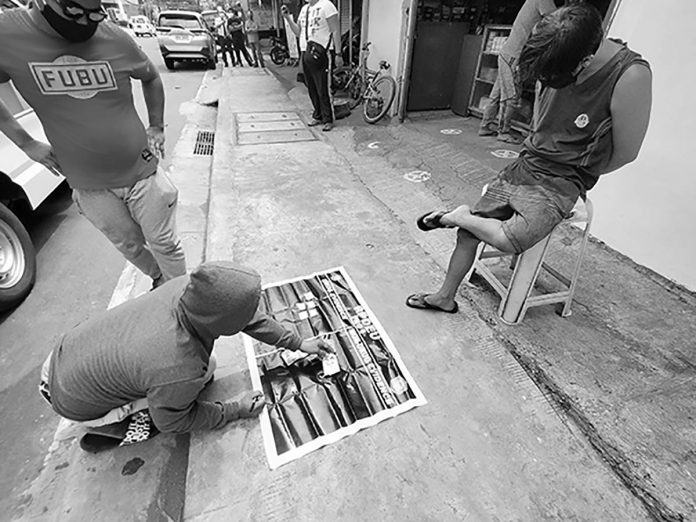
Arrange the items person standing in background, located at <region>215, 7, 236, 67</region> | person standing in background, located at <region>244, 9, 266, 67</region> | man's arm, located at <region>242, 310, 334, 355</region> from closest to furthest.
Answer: man's arm, located at <region>242, 310, 334, 355</region>, person standing in background, located at <region>244, 9, 266, 67</region>, person standing in background, located at <region>215, 7, 236, 67</region>

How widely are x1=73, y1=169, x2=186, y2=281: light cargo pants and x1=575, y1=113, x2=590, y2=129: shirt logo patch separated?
189 centimetres

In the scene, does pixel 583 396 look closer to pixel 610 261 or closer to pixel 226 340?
pixel 610 261

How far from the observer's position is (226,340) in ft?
5.82

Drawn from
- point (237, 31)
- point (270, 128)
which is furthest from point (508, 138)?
point (237, 31)

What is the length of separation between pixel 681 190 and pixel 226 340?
9.03ft

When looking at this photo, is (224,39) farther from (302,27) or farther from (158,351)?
(158,351)

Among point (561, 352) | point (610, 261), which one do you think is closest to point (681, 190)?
point (610, 261)

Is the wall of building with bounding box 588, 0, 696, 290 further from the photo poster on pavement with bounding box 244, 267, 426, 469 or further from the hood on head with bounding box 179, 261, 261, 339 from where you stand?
the hood on head with bounding box 179, 261, 261, 339

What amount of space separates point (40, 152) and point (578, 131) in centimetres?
229

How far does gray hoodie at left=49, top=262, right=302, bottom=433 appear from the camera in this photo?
103 centimetres

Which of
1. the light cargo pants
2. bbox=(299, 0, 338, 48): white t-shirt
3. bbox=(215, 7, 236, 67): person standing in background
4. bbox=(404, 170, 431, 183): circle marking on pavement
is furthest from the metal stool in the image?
bbox=(215, 7, 236, 67): person standing in background

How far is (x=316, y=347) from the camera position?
156 centimetres

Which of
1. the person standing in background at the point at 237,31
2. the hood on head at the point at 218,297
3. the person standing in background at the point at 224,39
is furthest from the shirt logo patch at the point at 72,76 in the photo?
the person standing in background at the point at 224,39

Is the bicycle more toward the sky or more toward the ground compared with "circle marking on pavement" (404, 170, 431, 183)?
more toward the sky
